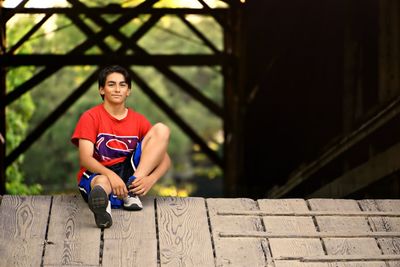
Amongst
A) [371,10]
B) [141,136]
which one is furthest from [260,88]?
[141,136]

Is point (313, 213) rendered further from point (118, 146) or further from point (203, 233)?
point (118, 146)

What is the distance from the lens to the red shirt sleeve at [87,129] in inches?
289

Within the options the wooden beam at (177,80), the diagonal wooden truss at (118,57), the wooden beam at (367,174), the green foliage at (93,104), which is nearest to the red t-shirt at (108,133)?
the wooden beam at (367,174)

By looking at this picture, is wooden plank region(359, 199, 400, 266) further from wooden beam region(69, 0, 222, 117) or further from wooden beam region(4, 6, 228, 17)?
wooden beam region(69, 0, 222, 117)

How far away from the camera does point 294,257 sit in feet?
22.4

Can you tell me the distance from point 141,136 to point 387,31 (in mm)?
4210

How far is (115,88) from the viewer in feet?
24.2

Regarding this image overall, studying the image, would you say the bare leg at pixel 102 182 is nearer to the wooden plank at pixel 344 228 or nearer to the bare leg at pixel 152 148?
the bare leg at pixel 152 148

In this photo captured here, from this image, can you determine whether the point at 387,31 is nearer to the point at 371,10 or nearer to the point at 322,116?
the point at 371,10

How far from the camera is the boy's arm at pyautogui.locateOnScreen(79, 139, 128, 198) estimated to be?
724 cm

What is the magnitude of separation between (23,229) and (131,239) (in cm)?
72

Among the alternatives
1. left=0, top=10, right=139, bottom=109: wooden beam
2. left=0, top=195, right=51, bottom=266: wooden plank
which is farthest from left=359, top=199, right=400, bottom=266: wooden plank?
left=0, top=10, right=139, bottom=109: wooden beam

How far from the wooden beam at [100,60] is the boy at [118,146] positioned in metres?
8.11

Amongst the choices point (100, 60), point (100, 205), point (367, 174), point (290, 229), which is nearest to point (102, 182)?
point (100, 205)
